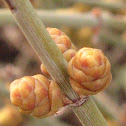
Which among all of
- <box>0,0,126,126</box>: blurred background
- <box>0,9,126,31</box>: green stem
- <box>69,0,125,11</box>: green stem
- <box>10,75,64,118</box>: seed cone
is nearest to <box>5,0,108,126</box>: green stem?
<box>10,75,64,118</box>: seed cone

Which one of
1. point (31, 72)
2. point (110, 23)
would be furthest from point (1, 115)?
point (110, 23)

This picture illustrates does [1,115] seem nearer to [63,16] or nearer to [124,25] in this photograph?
[63,16]

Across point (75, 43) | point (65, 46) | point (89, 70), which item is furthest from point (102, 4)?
point (89, 70)

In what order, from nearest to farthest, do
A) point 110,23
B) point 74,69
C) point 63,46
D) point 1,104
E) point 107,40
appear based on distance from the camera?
1. point 74,69
2. point 63,46
3. point 110,23
4. point 1,104
5. point 107,40

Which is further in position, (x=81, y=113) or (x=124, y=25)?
(x=124, y=25)

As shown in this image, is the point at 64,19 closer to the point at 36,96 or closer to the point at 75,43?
the point at 75,43

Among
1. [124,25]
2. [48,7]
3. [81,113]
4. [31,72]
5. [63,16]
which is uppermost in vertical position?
[81,113]

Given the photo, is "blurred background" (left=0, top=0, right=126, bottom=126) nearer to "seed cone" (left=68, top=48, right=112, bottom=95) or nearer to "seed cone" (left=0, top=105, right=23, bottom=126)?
"seed cone" (left=0, top=105, right=23, bottom=126)

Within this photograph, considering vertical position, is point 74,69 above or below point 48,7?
above
